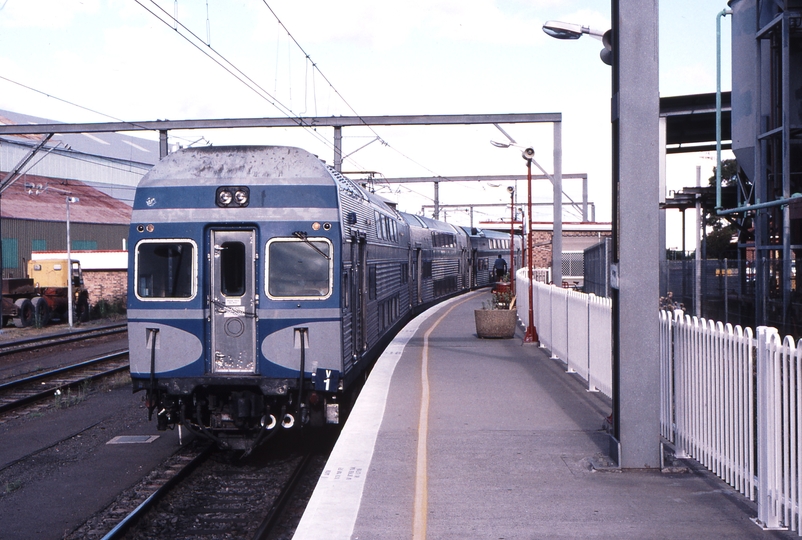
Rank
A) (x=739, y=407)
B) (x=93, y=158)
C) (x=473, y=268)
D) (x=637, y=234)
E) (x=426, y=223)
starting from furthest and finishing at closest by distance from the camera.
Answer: (x=93, y=158)
(x=473, y=268)
(x=426, y=223)
(x=637, y=234)
(x=739, y=407)

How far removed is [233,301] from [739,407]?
576cm

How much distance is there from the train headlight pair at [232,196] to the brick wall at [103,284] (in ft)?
113

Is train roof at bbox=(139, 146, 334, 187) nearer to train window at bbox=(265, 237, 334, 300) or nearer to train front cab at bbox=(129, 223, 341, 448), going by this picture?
train front cab at bbox=(129, 223, 341, 448)

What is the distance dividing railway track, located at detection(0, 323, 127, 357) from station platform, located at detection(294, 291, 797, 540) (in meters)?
15.9

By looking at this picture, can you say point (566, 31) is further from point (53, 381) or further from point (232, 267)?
point (53, 381)

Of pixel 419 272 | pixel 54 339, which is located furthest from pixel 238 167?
pixel 54 339

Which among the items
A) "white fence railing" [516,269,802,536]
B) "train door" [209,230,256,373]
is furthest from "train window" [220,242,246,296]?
"white fence railing" [516,269,802,536]

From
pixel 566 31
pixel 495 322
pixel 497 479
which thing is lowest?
pixel 497 479

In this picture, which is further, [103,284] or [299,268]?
[103,284]

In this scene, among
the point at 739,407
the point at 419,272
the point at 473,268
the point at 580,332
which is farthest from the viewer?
the point at 473,268

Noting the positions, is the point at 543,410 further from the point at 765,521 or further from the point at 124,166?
the point at 124,166

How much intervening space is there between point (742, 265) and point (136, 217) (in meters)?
14.9

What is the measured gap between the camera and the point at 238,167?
10.3m

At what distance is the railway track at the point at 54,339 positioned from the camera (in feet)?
79.3
